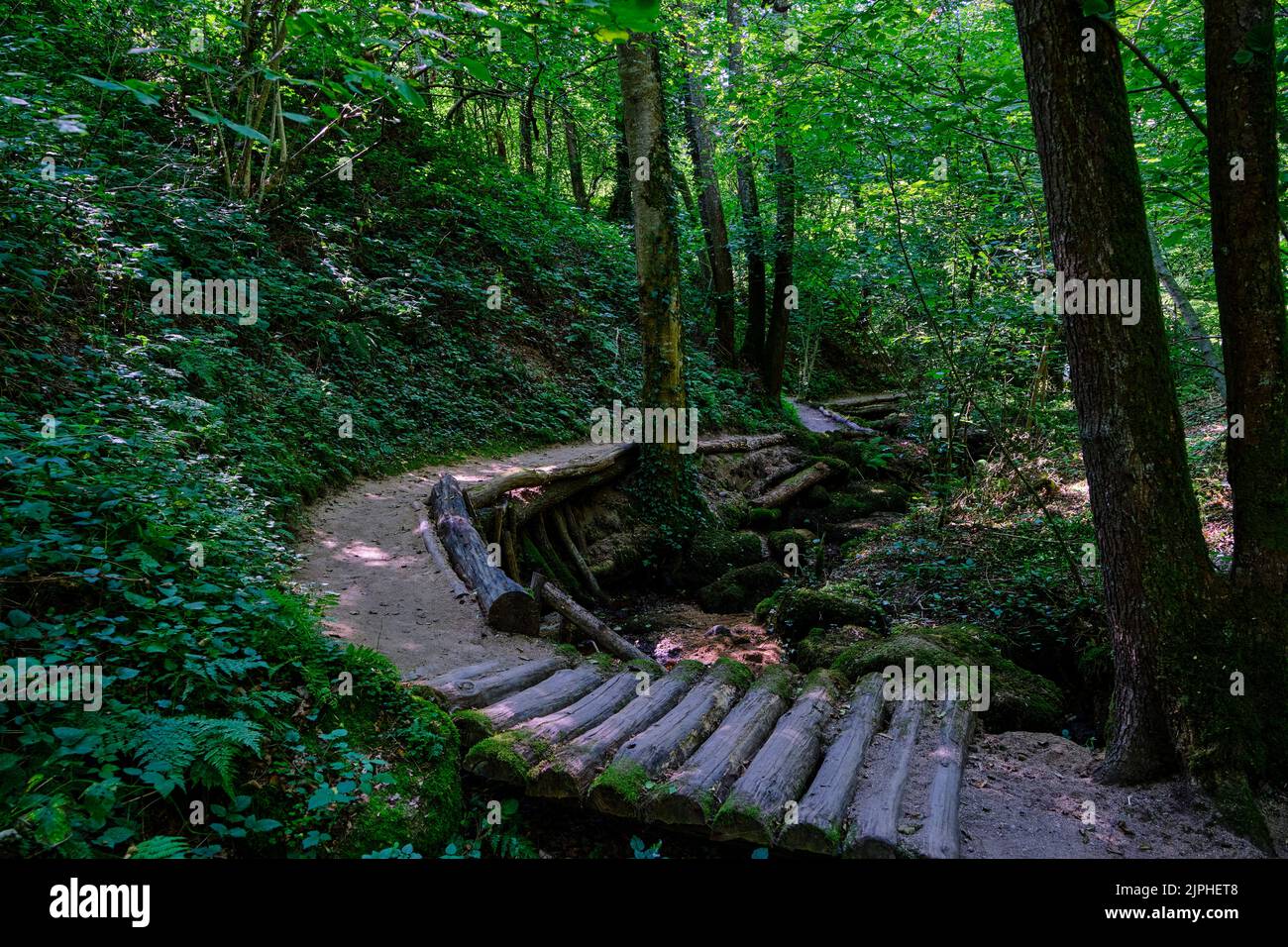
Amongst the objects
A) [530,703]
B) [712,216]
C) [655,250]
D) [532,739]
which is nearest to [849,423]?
[712,216]

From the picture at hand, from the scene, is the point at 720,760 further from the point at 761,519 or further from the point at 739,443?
the point at 739,443

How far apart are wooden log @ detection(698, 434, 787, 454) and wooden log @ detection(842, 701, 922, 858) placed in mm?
7852

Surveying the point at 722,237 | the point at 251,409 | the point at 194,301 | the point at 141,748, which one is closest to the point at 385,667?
the point at 141,748

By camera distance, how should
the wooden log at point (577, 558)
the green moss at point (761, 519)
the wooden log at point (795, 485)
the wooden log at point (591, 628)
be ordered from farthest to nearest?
the wooden log at point (795, 485) < the green moss at point (761, 519) < the wooden log at point (577, 558) < the wooden log at point (591, 628)

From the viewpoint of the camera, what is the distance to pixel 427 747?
13.0 feet

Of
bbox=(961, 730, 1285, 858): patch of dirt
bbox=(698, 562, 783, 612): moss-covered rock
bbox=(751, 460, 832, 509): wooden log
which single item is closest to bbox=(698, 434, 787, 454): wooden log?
bbox=(751, 460, 832, 509): wooden log

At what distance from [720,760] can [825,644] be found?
2.87 meters

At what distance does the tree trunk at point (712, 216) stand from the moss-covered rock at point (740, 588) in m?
9.53

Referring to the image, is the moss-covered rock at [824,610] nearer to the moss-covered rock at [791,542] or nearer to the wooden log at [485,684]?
the moss-covered rock at [791,542]

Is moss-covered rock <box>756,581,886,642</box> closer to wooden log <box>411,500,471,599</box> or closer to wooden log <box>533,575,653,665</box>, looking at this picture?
wooden log <box>533,575,653,665</box>

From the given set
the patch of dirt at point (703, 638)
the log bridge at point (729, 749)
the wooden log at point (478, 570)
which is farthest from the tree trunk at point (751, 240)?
the log bridge at point (729, 749)

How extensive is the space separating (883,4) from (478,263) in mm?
9937

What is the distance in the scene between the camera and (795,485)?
521 inches

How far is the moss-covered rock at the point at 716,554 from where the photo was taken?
9938mm
